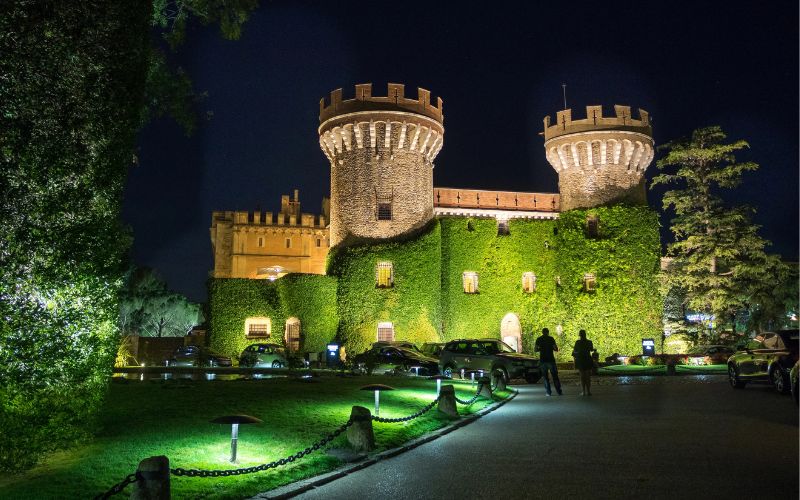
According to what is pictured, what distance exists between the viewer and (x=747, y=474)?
7.32 metres

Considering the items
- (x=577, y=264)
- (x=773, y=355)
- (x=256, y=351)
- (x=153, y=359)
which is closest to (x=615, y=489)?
(x=773, y=355)

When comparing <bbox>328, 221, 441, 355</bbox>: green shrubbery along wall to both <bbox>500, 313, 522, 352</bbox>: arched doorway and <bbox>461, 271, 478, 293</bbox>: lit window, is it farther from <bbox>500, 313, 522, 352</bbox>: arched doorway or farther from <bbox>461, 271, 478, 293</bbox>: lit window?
<bbox>500, 313, 522, 352</bbox>: arched doorway

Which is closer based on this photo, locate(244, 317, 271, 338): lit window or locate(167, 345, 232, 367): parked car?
locate(167, 345, 232, 367): parked car

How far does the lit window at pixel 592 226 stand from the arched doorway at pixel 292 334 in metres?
17.2

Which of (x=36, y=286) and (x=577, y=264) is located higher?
(x=577, y=264)

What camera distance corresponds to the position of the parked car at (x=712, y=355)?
30531 millimetres

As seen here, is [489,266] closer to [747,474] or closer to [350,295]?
[350,295]

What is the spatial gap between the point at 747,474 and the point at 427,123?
31.7 metres

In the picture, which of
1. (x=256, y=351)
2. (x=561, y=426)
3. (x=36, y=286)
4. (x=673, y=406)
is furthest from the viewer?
(x=256, y=351)

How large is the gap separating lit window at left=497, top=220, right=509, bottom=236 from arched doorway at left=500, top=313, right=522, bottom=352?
469cm

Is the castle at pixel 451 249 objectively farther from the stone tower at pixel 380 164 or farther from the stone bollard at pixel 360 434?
the stone bollard at pixel 360 434

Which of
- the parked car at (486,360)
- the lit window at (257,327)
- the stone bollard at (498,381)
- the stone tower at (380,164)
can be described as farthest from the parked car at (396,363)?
the stone tower at (380,164)

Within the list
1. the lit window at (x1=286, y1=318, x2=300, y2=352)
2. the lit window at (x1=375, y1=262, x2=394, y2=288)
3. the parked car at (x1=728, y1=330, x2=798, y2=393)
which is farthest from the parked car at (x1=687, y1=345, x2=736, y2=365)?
the lit window at (x1=286, y1=318, x2=300, y2=352)

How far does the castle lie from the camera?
35.2 meters
